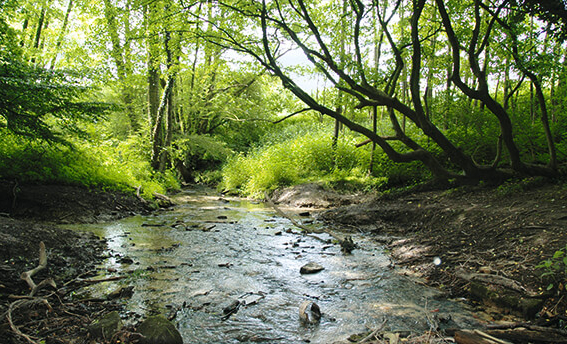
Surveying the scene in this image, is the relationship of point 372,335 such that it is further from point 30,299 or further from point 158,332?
point 30,299

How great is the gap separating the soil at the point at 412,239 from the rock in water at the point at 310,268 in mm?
1063

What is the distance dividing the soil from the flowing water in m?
0.34

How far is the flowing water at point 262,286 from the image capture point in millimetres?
2742

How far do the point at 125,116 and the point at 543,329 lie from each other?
2217 cm

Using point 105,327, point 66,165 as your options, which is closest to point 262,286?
point 105,327

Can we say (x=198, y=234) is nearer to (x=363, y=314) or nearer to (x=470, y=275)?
(x=363, y=314)

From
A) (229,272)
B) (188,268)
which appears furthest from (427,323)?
(188,268)

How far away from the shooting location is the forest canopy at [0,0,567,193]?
5.02 metres

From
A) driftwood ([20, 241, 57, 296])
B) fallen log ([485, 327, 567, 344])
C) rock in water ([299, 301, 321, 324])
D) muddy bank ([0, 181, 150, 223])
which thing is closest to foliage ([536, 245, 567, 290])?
fallen log ([485, 327, 567, 344])

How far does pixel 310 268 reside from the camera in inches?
164

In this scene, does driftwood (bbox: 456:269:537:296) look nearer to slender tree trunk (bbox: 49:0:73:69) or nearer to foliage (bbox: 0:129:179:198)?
foliage (bbox: 0:129:179:198)

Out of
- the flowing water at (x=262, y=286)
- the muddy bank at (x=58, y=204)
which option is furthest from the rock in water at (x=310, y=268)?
the muddy bank at (x=58, y=204)

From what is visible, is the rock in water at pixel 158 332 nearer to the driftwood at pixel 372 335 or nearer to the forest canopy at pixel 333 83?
the driftwood at pixel 372 335

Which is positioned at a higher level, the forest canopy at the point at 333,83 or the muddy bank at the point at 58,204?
the forest canopy at the point at 333,83
